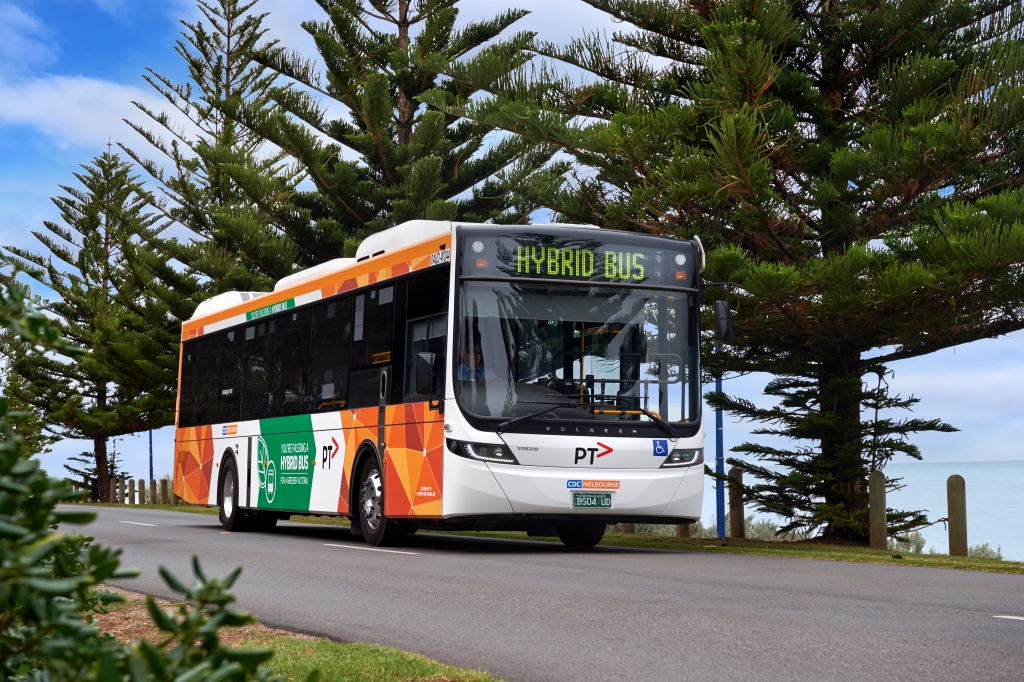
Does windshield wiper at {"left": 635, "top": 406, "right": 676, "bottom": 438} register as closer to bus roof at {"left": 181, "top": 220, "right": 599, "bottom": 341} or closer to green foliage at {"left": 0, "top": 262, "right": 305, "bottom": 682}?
bus roof at {"left": 181, "top": 220, "right": 599, "bottom": 341}

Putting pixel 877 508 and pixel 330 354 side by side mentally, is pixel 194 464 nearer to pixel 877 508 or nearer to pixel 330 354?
pixel 330 354

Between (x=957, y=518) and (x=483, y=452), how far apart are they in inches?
275

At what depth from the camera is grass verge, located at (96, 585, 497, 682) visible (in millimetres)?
5797

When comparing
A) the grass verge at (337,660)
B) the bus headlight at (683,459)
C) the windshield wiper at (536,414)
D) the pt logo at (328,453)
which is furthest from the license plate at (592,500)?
the grass verge at (337,660)

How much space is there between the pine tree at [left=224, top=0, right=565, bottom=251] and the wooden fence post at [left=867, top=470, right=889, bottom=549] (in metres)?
15.8

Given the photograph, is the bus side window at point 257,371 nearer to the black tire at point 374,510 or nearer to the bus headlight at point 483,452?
the black tire at point 374,510

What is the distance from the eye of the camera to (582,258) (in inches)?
523

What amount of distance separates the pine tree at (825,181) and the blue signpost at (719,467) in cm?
85

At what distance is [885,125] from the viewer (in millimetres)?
18266

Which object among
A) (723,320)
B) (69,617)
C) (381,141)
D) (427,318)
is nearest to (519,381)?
(427,318)

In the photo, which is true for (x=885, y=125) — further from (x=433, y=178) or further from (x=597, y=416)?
Answer: (x=433, y=178)

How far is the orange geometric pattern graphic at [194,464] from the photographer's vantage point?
1981cm

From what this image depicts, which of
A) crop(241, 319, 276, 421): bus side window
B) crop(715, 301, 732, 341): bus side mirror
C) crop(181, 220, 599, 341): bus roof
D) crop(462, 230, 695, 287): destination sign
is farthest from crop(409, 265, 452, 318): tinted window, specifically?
crop(241, 319, 276, 421): bus side window

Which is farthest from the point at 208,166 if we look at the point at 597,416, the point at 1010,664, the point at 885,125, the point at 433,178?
the point at 1010,664
